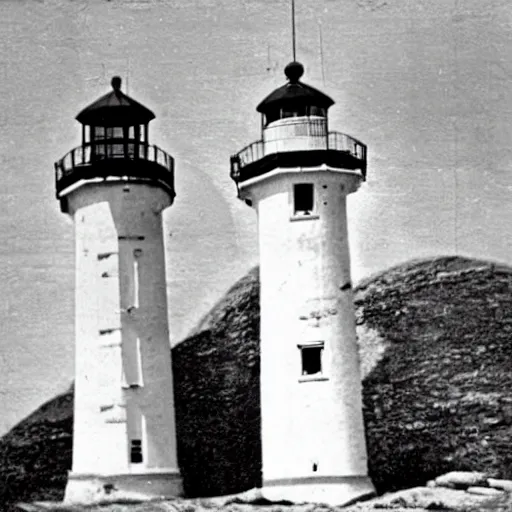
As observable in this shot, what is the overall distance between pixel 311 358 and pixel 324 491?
4.28 ft

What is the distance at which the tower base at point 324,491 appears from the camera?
41.4ft

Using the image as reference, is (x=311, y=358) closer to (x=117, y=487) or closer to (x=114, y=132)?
(x=117, y=487)

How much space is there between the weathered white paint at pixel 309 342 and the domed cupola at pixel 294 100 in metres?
0.30

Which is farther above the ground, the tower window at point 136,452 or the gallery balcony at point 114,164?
the gallery balcony at point 114,164

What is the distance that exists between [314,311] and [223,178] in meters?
2.14

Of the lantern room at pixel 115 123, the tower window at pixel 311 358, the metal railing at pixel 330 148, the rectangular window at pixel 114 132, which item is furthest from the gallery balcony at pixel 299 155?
the tower window at pixel 311 358

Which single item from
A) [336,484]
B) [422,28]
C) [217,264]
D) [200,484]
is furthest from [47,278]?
Answer: [422,28]

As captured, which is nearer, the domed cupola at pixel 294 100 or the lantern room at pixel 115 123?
the domed cupola at pixel 294 100

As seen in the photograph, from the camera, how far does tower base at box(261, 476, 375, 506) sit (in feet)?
41.4

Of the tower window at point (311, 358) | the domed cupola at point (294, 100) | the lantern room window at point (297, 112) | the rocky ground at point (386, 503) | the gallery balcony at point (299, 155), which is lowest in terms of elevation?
the rocky ground at point (386, 503)

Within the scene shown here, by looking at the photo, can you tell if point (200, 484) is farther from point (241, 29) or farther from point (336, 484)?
point (241, 29)

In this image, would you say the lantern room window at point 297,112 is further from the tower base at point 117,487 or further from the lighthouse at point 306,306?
the tower base at point 117,487

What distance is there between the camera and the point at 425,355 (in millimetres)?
14586

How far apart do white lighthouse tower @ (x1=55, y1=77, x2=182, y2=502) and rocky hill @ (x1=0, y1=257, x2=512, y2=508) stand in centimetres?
66
